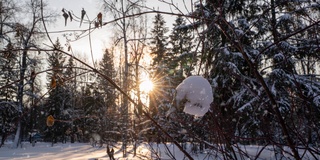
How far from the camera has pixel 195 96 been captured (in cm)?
52

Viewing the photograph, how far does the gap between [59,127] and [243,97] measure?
27.6 meters

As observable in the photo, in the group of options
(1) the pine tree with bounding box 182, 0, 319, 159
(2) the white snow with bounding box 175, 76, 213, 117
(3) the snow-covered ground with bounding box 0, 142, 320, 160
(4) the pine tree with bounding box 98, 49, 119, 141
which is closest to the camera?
(2) the white snow with bounding box 175, 76, 213, 117

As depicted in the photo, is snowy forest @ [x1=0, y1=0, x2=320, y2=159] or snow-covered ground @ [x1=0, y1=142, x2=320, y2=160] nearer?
snowy forest @ [x1=0, y1=0, x2=320, y2=159]

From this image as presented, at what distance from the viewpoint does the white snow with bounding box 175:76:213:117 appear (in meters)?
0.51

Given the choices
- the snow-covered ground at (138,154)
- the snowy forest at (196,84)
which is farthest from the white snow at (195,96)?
the snow-covered ground at (138,154)

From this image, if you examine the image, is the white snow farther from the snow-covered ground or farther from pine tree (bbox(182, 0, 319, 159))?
the snow-covered ground

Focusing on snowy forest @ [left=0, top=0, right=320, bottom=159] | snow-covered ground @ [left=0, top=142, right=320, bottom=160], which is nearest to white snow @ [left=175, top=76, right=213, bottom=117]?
snowy forest @ [left=0, top=0, right=320, bottom=159]

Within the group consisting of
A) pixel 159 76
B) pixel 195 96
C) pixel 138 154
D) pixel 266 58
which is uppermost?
pixel 159 76

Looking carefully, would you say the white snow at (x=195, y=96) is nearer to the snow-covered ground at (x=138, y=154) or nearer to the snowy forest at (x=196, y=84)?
the snowy forest at (x=196, y=84)

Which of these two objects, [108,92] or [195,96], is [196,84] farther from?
[108,92]

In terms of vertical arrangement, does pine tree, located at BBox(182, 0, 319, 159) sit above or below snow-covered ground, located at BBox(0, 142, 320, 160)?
above

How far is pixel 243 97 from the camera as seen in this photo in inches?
300

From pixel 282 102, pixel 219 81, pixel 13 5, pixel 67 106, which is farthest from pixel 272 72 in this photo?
pixel 67 106

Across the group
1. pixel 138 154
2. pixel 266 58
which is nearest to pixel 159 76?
pixel 266 58
